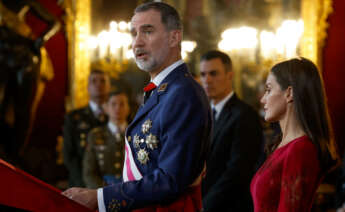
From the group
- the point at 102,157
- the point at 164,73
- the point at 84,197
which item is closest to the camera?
the point at 84,197

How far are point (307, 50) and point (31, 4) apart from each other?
12.5 ft

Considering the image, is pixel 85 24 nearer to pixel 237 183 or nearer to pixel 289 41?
pixel 289 41

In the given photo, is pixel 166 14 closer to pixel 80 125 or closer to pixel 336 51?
pixel 80 125

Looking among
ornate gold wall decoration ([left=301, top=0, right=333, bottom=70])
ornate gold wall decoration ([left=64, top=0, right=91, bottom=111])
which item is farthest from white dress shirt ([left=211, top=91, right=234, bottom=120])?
ornate gold wall decoration ([left=301, top=0, right=333, bottom=70])

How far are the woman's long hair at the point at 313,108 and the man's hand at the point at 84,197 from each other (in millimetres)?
812

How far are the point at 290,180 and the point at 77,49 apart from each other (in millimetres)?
4963

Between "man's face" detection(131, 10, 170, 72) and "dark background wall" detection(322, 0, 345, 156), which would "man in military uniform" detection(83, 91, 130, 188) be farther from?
"dark background wall" detection(322, 0, 345, 156)

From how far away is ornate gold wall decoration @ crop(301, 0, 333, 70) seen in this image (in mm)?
6328

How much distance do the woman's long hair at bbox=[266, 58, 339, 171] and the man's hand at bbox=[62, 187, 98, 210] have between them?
81cm

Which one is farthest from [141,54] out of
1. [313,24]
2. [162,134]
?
[313,24]

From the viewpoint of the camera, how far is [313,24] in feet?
20.8

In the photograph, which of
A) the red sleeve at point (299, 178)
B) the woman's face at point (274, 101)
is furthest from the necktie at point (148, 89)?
the red sleeve at point (299, 178)

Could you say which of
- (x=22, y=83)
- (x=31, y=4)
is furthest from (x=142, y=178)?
(x=31, y=4)

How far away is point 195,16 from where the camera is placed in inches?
253
